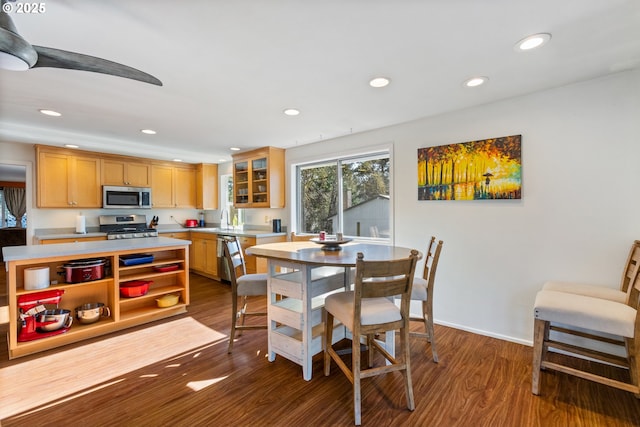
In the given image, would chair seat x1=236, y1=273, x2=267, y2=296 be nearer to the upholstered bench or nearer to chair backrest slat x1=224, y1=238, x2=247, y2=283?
chair backrest slat x1=224, y1=238, x2=247, y2=283

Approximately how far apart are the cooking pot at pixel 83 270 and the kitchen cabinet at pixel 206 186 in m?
3.15

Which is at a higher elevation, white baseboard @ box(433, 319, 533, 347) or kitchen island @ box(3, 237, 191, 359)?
kitchen island @ box(3, 237, 191, 359)

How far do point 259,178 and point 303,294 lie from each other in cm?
317

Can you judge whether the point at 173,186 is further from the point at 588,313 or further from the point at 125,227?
the point at 588,313

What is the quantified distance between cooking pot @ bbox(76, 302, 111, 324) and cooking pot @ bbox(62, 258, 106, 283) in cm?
30

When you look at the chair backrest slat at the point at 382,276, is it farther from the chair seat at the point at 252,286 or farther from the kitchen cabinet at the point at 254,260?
the kitchen cabinet at the point at 254,260

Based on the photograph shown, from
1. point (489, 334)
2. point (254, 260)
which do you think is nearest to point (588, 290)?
point (489, 334)

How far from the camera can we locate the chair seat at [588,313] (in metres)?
1.67

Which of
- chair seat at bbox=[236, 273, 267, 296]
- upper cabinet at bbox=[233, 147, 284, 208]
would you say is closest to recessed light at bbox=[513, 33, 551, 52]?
chair seat at bbox=[236, 273, 267, 296]

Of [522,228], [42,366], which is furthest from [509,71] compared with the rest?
[42,366]

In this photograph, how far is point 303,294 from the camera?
204cm

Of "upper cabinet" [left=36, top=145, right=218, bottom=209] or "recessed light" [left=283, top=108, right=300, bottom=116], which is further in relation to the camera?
"upper cabinet" [left=36, top=145, right=218, bottom=209]

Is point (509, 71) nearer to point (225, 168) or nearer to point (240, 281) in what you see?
point (240, 281)

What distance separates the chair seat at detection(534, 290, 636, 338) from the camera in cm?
167
